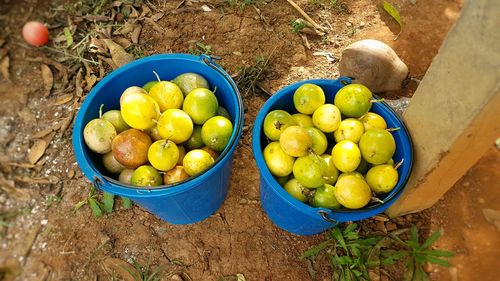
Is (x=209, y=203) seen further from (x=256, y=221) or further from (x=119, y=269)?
(x=119, y=269)

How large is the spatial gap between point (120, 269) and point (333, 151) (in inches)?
62.7

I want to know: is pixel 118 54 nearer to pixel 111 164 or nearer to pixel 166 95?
pixel 166 95

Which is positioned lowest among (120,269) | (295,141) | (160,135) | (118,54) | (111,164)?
(120,269)

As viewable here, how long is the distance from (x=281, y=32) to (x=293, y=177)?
1.84 metres

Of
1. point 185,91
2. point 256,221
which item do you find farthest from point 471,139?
point 185,91

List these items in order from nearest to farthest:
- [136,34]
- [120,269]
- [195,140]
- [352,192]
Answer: [352,192]
[195,140]
[120,269]
[136,34]

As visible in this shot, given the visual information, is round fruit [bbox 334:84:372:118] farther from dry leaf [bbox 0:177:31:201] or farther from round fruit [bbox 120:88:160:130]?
dry leaf [bbox 0:177:31:201]

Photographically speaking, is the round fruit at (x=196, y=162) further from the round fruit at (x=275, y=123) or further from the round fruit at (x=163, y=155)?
the round fruit at (x=275, y=123)

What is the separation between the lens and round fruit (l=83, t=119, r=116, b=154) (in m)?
2.11

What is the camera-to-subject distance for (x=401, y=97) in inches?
122

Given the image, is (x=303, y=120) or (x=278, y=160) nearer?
(x=278, y=160)

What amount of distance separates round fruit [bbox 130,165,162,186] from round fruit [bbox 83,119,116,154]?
0.27 meters

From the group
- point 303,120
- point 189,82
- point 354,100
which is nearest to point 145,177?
point 189,82

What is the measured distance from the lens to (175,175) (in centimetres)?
208
